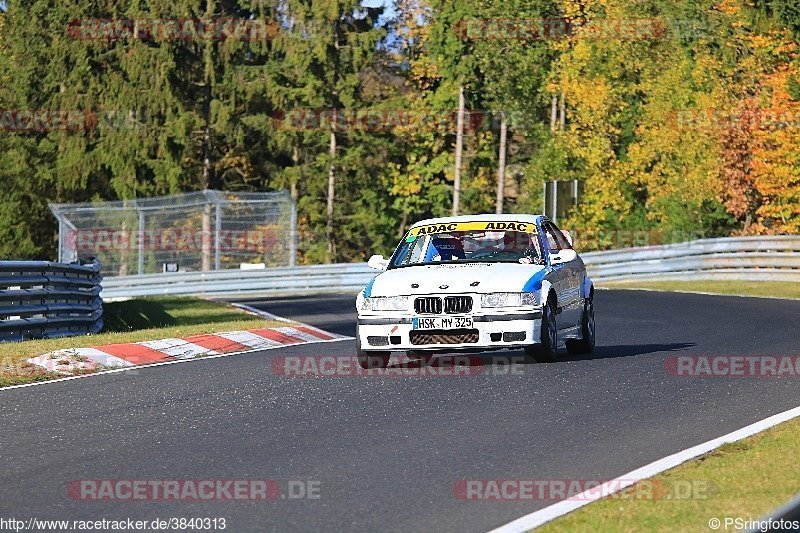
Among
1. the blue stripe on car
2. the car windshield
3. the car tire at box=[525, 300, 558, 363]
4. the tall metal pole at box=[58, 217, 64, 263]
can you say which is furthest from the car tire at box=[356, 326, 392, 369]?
the tall metal pole at box=[58, 217, 64, 263]

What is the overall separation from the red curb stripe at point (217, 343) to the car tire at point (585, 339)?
162 inches

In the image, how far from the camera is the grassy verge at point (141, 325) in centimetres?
1516

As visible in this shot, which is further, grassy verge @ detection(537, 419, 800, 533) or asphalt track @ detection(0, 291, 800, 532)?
asphalt track @ detection(0, 291, 800, 532)

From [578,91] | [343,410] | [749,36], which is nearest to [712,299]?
[343,410]

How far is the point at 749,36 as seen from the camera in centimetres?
5850

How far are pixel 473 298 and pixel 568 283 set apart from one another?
1.88 m

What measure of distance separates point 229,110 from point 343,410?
55.0m

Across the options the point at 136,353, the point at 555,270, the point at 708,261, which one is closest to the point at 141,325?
the point at 136,353

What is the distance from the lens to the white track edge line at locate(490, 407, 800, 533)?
7.07 meters

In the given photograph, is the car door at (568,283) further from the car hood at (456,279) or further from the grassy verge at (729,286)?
the grassy verge at (729,286)

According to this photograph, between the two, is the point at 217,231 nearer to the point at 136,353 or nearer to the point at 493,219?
the point at 136,353

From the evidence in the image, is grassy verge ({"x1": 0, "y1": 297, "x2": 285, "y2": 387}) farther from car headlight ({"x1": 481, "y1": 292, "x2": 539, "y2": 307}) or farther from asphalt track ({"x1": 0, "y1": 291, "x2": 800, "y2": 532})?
car headlight ({"x1": 481, "y1": 292, "x2": 539, "y2": 307})

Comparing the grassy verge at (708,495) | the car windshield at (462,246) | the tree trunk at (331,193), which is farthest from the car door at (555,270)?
the tree trunk at (331,193)

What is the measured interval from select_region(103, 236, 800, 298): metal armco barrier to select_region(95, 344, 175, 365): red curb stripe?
22.1 meters
